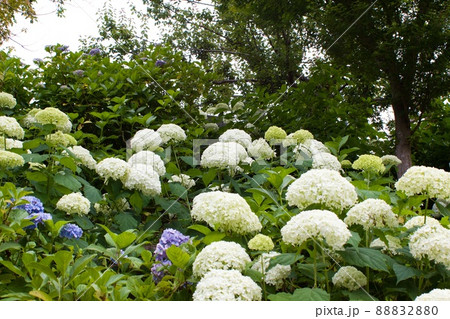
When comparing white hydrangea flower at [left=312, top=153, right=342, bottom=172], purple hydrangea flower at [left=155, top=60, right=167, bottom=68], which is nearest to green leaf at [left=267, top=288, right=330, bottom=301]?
white hydrangea flower at [left=312, top=153, right=342, bottom=172]

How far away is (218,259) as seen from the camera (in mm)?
1471

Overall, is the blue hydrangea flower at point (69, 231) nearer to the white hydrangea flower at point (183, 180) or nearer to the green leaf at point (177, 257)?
the green leaf at point (177, 257)

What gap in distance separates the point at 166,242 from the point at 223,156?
86cm

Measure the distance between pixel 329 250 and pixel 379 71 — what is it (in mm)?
4227

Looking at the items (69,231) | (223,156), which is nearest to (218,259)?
(69,231)

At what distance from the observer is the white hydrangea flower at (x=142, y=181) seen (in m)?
2.40

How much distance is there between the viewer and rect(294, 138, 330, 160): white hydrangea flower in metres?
3.15

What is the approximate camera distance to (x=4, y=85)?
452 centimetres

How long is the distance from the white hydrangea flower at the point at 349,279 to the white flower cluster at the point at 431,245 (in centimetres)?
20

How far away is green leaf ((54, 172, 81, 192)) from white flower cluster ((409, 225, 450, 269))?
5.82 feet

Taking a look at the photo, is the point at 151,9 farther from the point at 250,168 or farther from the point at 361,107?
the point at 250,168

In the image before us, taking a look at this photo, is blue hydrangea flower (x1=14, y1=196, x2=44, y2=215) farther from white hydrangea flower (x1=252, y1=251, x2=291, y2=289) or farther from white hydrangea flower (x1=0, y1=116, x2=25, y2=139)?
white hydrangea flower (x1=252, y1=251, x2=291, y2=289)

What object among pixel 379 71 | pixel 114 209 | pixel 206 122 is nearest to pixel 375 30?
pixel 379 71

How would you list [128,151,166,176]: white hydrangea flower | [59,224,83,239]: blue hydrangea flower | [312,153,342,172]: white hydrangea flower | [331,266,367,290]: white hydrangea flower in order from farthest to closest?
[312,153,342,172]: white hydrangea flower, [128,151,166,176]: white hydrangea flower, [59,224,83,239]: blue hydrangea flower, [331,266,367,290]: white hydrangea flower
